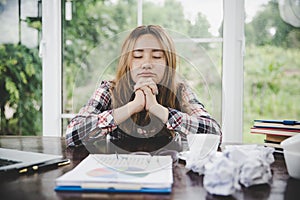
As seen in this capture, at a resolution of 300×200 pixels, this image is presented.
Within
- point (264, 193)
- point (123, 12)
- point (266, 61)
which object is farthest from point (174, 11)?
point (264, 193)

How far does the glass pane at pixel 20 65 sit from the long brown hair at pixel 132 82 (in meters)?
1.35

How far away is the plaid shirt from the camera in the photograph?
45.3 inches

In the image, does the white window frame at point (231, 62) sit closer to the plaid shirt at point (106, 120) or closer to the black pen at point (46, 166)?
the plaid shirt at point (106, 120)

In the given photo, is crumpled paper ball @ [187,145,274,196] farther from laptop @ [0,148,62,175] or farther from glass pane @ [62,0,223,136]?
glass pane @ [62,0,223,136]

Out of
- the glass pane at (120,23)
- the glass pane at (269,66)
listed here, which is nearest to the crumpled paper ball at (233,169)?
the glass pane at (120,23)

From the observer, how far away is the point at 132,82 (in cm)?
113

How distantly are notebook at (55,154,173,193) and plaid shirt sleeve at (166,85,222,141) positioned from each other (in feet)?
0.72

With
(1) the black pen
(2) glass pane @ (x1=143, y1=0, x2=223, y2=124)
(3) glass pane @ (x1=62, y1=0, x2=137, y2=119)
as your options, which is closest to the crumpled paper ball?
(1) the black pen

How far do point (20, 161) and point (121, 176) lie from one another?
332 mm

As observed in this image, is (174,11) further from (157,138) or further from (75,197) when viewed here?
(75,197)

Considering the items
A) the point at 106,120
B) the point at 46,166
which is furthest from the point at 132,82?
the point at 46,166

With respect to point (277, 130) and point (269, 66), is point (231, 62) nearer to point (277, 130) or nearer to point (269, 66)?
point (269, 66)

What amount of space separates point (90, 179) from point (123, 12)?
1.68 meters

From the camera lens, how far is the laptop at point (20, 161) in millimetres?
877
